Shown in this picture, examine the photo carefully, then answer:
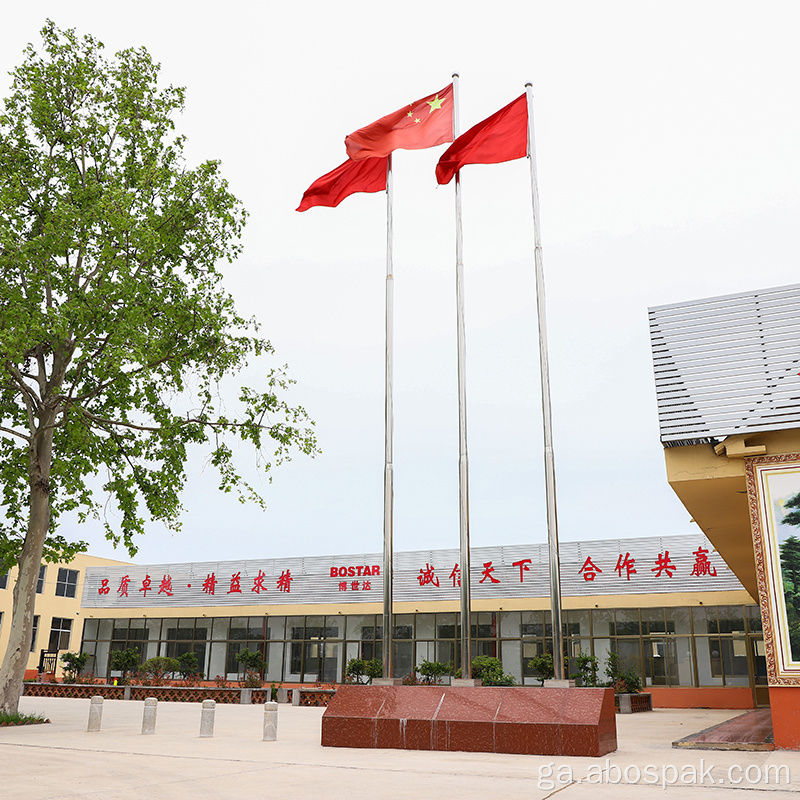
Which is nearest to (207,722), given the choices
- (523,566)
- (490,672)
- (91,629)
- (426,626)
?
(490,672)

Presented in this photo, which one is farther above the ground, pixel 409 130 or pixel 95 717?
pixel 409 130

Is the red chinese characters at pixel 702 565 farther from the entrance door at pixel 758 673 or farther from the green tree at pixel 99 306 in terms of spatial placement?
the green tree at pixel 99 306

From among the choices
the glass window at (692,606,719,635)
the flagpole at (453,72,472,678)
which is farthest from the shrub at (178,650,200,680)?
the flagpole at (453,72,472,678)

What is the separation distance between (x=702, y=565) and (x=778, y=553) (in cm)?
1717

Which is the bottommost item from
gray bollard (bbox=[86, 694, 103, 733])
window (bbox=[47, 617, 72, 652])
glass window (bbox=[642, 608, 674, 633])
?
gray bollard (bbox=[86, 694, 103, 733])

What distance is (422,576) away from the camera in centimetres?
3194

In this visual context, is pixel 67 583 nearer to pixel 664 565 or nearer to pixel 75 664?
pixel 75 664

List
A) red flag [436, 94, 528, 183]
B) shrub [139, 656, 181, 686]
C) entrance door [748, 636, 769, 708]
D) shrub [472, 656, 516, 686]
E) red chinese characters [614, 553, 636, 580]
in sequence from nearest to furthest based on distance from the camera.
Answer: red flag [436, 94, 528, 183] → shrub [472, 656, 516, 686] → entrance door [748, 636, 769, 708] → red chinese characters [614, 553, 636, 580] → shrub [139, 656, 181, 686]

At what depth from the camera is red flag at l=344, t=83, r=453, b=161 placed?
50.3 feet

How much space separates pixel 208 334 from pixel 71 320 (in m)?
3.01

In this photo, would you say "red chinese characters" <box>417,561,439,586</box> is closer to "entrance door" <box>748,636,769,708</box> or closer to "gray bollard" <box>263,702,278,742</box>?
"entrance door" <box>748,636,769,708</box>

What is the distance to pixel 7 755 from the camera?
1122 cm

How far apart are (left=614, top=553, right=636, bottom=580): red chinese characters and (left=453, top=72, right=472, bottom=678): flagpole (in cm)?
1706

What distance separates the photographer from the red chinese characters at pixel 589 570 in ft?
97.2
